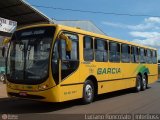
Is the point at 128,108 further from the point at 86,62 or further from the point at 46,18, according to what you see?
the point at 46,18

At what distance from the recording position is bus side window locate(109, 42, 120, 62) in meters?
16.9

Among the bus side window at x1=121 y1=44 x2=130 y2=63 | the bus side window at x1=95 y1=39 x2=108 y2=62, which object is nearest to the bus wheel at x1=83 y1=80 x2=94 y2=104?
the bus side window at x1=95 y1=39 x2=108 y2=62

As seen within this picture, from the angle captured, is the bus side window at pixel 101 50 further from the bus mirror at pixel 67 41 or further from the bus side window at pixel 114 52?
the bus mirror at pixel 67 41

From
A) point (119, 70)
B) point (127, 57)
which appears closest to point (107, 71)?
point (119, 70)

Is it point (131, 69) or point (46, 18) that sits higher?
point (46, 18)

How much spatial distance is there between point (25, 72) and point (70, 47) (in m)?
1.74

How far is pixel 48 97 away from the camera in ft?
39.9

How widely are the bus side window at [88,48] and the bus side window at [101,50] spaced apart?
486 mm

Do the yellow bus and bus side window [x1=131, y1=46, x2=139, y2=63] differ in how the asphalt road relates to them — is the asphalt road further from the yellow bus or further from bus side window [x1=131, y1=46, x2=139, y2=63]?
bus side window [x1=131, y1=46, x2=139, y2=63]

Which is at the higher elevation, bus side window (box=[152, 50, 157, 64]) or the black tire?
bus side window (box=[152, 50, 157, 64])

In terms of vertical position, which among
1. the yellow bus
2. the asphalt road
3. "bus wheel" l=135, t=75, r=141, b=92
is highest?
the yellow bus

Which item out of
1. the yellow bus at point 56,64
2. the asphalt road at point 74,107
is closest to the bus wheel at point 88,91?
the yellow bus at point 56,64

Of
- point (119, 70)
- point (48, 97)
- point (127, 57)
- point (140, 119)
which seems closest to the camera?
point (140, 119)

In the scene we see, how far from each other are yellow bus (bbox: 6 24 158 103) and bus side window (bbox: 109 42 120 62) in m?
0.50
